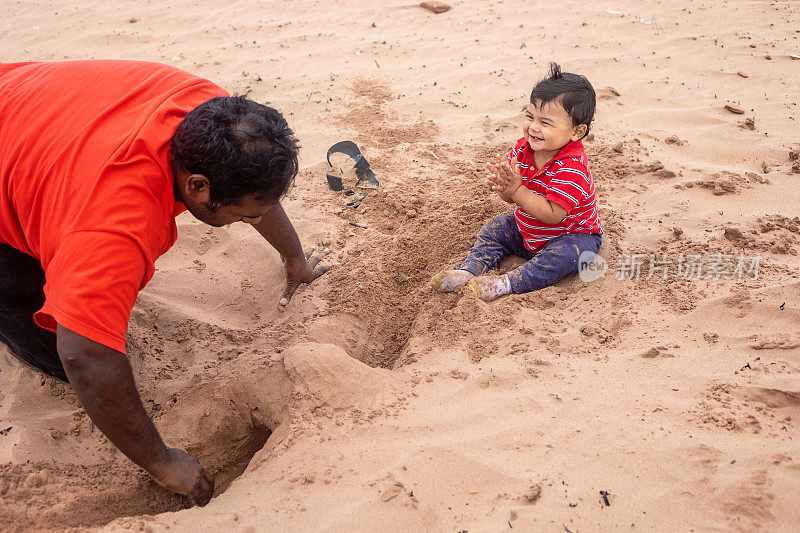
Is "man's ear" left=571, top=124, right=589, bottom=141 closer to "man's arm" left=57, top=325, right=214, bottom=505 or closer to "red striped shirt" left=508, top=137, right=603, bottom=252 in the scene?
"red striped shirt" left=508, top=137, right=603, bottom=252

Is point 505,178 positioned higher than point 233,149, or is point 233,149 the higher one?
point 233,149

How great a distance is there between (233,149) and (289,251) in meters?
1.17

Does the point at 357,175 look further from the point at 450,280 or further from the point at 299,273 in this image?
the point at 450,280

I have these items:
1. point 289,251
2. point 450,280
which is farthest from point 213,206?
point 450,280

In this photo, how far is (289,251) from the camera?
273 cm

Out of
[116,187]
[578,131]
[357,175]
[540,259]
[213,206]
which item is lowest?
[540,259]

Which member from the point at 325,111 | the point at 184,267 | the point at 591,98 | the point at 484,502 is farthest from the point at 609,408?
the point at 325,111

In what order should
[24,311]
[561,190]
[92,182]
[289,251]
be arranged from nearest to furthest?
[92,182], [24,311], [561,190], [289,251]

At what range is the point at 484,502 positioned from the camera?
1602 millimetres

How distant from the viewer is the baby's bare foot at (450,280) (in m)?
2.68

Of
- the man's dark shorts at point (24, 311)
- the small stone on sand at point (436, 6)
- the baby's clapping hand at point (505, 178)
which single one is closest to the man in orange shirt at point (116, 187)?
the man's dark shorts at point (24, 311)

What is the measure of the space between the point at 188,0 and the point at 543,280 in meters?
5.86

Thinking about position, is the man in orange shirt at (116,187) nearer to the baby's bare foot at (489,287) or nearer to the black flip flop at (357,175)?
the baby's bare foot at (489,287)

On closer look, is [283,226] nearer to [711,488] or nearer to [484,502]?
[484,502]
